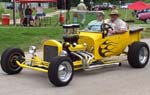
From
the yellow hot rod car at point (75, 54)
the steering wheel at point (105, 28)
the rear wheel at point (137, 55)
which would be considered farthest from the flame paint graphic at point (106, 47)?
the rear wheel at point (137, 55)

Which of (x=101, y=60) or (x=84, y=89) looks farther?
(x=101, y=60)

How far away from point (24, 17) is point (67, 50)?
704 inches

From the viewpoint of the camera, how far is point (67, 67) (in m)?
8.49

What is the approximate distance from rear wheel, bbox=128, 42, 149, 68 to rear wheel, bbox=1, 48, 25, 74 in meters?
2.62

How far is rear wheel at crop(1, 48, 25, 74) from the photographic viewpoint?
931 centimetres

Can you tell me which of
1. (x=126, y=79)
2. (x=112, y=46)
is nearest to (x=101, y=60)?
(x=112, y=46)

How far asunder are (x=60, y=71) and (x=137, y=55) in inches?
104

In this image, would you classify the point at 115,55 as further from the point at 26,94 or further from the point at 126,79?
the point at 26,94

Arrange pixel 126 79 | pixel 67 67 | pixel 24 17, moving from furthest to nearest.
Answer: pixel 24 17, pixel 126 79, pixel 67 67

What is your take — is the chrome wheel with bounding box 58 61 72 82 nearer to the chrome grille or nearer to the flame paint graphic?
the chrome grille

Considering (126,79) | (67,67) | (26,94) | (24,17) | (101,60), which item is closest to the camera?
(26,94)

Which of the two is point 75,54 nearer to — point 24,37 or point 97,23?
point 97,23

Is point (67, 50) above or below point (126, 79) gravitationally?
above

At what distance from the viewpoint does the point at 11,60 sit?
30.8 feet
